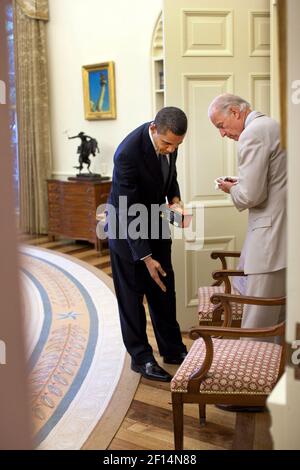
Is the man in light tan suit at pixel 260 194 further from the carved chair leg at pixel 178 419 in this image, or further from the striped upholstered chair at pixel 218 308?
the carved chair leg at pixel 178 419

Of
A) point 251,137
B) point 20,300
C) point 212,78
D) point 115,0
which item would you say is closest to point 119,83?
point 115,0

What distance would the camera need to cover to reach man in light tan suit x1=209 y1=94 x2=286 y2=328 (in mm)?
2115

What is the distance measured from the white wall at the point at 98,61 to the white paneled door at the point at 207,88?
239cm

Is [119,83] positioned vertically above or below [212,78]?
above

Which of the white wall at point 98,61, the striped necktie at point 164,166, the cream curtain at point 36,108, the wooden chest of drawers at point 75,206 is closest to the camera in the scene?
the striped necktie at point 164,166

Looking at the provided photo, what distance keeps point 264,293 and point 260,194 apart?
0.41 metres

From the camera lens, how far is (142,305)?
2773 millimetres

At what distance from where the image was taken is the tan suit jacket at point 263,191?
2107mm

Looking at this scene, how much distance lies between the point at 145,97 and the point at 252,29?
2562 mm

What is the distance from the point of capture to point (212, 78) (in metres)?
2.98

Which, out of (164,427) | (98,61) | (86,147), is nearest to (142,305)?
(164,427)

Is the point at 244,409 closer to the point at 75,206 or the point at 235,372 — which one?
the point at 235,372

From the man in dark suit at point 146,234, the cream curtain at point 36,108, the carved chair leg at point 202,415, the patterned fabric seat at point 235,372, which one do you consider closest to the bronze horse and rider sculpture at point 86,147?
the cream curtain at point 36,108
